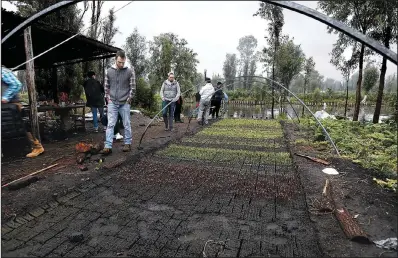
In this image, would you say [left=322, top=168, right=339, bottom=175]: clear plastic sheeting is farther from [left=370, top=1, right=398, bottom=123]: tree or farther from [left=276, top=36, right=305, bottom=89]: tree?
[left=276, top=36, right=305, bottom=89]: tree

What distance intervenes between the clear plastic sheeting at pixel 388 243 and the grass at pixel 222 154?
2860 millimetres

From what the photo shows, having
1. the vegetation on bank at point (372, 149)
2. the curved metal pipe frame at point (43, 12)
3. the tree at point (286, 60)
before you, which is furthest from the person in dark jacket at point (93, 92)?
the tree at point (286, 60)

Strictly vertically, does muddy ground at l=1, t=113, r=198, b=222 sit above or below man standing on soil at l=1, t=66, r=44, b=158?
below

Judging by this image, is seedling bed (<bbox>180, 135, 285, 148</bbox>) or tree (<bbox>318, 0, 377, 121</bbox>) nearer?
seedling bed (<bbox>180, 135, 285, 148</bbox>)

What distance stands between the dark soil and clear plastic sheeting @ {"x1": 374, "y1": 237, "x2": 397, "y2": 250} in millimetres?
49

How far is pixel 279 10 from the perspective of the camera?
58.4ft

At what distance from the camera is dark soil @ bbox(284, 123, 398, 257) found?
2342 millimetres

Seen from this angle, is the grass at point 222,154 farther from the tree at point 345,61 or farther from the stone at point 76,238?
the tree at point 345,61

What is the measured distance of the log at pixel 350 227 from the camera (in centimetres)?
242

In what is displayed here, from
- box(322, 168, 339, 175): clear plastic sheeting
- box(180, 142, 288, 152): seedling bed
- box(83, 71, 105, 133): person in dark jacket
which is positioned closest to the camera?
box(322, 168, 339, 175): clear plastic sheeting

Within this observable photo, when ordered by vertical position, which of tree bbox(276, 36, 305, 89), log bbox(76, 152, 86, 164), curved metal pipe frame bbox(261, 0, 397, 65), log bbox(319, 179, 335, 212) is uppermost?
tree bbox(276, 36, 305, 89)

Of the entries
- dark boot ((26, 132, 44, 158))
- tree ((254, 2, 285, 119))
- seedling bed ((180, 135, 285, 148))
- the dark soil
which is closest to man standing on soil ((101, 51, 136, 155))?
dark boot ((26, 132, 44, 158))

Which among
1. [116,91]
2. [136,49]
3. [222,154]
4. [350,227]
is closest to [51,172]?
[116,91]

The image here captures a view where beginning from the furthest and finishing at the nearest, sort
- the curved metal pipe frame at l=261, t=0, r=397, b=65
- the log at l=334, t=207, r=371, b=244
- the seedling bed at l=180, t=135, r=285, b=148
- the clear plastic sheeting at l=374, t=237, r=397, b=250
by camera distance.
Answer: the seedling bed at l=180, t=135, r=285, b=148 < the log at l=334, t=207, r=371, b=244 < the clear plastic sheeting at l=374, t=237, r=397, b=250 < the curved metal pipe frame at l=261, t=0, r=397, b=65
